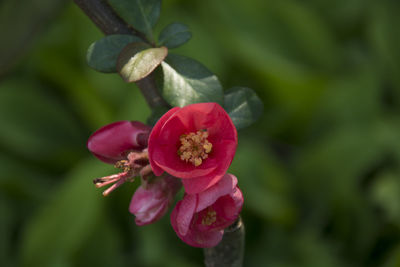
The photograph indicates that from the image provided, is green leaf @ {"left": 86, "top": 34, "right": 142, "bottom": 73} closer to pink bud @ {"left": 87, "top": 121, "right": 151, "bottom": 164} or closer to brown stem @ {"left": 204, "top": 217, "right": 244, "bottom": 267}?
pink bud @ {"left": 87, "top": 121, "right": 151, "bottom": 164}

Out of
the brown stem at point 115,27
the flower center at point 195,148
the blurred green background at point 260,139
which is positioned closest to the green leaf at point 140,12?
the brown stem at point 115,27

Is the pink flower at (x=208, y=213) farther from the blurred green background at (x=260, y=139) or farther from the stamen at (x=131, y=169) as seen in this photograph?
the blurred green background at (x=260, y=139)

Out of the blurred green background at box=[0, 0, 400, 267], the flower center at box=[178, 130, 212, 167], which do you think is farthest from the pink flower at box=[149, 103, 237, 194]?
the blurred green background at box=[0, 0, 400, 267]

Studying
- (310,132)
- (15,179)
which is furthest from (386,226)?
(15,179)

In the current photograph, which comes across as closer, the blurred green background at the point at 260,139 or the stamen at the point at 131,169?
the stamen at the point at 131,169

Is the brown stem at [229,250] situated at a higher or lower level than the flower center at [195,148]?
lower

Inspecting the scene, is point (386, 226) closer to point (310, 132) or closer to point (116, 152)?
point (310, 132)

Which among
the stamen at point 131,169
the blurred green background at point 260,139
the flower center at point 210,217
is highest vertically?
the stamen at point 131,169
